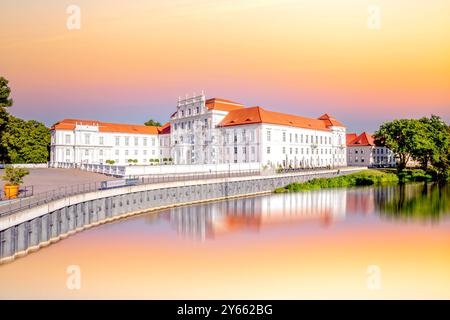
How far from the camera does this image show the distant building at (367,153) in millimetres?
101169

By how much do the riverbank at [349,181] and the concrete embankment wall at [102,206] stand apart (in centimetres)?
168

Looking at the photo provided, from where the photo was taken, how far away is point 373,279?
1702 centimetres

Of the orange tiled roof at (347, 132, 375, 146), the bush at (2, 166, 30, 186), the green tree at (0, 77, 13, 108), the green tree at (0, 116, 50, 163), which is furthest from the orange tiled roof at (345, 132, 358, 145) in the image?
the bush at (2, 166, 30, 186)

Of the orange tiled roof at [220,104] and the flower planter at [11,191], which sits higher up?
the orange tiled roof at [220,104]

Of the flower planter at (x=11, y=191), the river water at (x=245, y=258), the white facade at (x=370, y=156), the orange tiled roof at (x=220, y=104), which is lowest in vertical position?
the river water at (x=245, y=258)

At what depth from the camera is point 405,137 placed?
73.6m

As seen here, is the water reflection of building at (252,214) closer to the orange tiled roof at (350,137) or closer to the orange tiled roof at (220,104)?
the orange tiled roof at (220,104)

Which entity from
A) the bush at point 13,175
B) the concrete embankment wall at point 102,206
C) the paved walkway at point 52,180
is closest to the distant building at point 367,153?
the concrete embankment wall at point 102,206

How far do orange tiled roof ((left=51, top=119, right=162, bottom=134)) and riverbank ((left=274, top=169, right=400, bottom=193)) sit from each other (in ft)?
135

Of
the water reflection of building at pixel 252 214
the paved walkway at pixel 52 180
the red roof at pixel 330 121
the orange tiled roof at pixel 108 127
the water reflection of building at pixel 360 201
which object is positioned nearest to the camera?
the water reflection of building at pixel 252 214

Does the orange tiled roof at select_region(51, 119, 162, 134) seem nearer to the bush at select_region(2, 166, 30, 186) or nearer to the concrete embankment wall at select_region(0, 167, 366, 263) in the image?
the concrete embankment wall at select_region(0, 167, 366, 263)

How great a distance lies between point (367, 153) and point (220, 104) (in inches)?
1889

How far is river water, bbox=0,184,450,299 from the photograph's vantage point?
1586 centimetres

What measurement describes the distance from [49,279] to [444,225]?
27.4 metres
